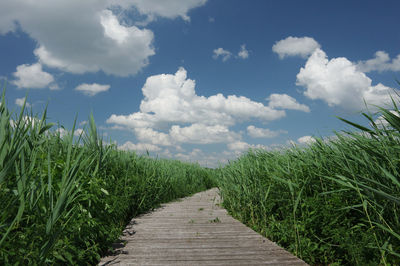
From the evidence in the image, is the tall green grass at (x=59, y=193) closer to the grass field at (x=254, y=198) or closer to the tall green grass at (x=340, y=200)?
the grass field at (x=254, y=198)

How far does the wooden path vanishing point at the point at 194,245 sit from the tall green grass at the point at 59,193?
1.24 ft

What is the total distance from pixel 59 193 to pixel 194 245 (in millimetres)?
2038

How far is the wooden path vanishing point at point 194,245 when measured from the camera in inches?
128

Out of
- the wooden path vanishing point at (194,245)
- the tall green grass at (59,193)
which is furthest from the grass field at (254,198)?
the wooden path vanishing point at (194,245)

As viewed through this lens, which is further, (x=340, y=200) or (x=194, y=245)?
(x=194, y=245)

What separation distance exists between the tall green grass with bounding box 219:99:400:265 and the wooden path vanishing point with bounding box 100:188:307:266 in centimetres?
44

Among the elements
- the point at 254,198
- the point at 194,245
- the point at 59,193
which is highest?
the point at 59,193

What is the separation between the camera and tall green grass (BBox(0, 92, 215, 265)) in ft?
6.98

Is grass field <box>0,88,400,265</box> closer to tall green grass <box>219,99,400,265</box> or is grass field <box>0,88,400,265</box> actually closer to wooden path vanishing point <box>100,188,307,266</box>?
tall green grass <box>219,99,400,265</box>

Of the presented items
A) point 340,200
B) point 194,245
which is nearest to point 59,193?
point 194,245

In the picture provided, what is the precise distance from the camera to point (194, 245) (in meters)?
3.84

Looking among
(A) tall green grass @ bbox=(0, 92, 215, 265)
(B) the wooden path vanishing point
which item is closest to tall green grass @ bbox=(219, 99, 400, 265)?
(B) the wooden path vanishing point

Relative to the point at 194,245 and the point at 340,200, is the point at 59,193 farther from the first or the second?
the point at 340,200

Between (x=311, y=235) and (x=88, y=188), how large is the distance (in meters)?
3.22
